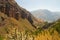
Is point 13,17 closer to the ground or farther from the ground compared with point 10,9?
closer to the ground

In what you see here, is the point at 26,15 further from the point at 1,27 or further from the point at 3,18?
the point at 1,27

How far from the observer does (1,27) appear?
13700cm

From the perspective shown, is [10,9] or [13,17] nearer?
[13,17]

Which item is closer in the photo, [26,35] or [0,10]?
[26,35]

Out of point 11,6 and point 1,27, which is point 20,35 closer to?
point 1,27

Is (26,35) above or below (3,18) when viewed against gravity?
above

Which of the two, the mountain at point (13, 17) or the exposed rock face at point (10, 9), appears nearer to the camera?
the mountain at point (13, 17)

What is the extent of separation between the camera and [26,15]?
191 meters

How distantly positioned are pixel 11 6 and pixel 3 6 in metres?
7.44

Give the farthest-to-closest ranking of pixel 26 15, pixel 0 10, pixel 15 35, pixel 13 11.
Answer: pixel 26 15 < pixel 13 11 < pixel 0 10 < pixel 15 35

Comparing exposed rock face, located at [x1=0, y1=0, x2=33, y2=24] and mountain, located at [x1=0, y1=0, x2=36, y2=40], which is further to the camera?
exposed rock face, located at [x1=0, y1=0, x2=33, y2=24]

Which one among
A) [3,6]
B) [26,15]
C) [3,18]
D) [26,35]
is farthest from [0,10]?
[26,35]

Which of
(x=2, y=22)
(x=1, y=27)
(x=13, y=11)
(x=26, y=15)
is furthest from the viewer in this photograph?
(x=26, y=15)

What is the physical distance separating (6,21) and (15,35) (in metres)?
131
